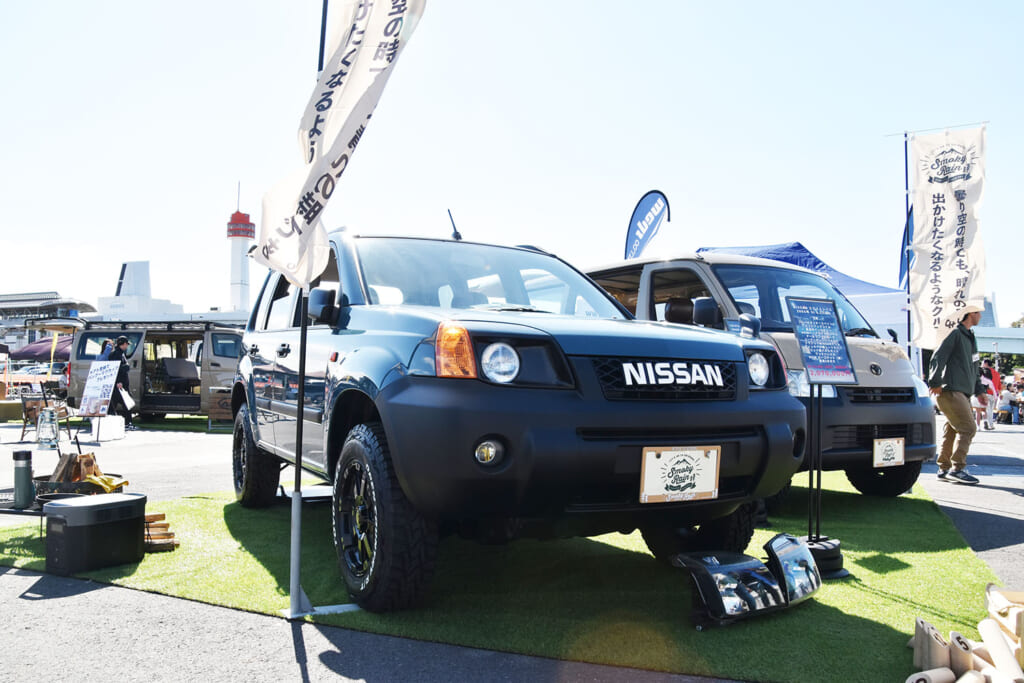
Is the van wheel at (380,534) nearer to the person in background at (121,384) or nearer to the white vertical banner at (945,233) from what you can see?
the white vertical banner at (945,233)

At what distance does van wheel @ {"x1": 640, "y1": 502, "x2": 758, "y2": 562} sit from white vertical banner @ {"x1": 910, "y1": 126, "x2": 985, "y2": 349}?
7.55 meters

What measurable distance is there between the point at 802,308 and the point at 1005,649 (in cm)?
194

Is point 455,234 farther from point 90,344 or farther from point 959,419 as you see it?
point 90,344

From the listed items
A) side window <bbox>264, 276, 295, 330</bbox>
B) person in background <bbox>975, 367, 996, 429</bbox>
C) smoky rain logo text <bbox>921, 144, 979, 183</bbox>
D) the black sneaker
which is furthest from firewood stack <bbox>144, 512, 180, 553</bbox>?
person in background <bbox>975, 367, 996, 429</bbox>

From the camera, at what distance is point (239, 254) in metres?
106

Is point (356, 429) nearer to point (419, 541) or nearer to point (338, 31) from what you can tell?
point (419, 541)

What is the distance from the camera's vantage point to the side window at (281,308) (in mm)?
4566

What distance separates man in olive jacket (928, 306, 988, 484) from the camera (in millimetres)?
7051

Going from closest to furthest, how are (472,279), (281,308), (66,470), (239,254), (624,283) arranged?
(472,279), (66,470), (281,308), (624,283), (239,254)


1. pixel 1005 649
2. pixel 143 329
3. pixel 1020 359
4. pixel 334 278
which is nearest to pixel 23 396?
pixel 143 329

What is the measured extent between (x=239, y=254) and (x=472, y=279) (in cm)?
11044

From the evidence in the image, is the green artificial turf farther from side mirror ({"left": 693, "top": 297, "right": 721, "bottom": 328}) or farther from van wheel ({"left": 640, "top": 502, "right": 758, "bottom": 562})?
side mirror ({"left": 693, "top": 297, "right": 721, "bottom": 328})

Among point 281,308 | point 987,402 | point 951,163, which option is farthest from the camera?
point 987,402

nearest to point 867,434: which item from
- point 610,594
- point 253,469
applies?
point 610,594
